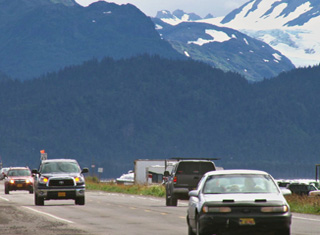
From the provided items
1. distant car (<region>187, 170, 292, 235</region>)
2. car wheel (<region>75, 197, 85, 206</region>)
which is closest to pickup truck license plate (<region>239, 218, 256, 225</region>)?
distant car (<region>187, 170, 292, 235</region>)

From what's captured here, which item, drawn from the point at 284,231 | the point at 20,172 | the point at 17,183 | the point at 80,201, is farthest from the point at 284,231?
the point at 20,172

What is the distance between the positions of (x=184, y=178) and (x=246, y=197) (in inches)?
798

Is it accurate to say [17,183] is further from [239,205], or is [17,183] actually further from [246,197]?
[239,205]

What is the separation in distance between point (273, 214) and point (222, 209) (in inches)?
33.9

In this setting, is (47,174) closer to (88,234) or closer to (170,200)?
(170,200)

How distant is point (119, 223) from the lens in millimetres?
22359

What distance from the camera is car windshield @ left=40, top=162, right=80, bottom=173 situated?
34406 mm

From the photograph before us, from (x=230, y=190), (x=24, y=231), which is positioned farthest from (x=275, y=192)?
(x=24, y=231)

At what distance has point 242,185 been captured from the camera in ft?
50.3

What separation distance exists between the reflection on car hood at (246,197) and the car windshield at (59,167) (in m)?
20.3

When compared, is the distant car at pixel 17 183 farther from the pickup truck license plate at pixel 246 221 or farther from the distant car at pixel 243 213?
the pickup truck license plate at pixel 246 221

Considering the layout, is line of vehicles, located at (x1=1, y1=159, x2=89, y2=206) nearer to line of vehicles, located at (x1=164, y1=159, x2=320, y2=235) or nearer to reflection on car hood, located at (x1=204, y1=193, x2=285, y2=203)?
line of vehicles, located at (x1=164, y1=159, x2=320, y2=235)

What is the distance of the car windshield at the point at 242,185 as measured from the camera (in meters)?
15.1

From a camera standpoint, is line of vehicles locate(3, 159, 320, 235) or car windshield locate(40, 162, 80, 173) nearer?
line of vehicles locate(3, 159, 320, 235)
